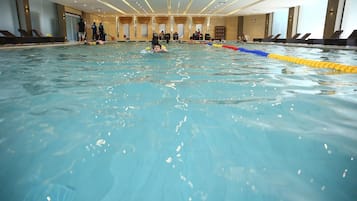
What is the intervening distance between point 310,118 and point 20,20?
18868 mm

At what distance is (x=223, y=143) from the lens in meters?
1.84

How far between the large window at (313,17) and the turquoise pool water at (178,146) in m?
18.6

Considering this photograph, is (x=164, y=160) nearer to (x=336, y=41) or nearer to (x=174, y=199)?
(x=174, y=199)

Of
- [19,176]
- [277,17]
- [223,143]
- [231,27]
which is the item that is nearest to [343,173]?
[223,143]

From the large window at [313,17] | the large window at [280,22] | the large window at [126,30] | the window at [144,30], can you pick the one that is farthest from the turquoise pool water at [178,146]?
Result: the large window at [126,30]

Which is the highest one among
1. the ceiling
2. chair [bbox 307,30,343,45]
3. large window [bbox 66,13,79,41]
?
the ceiling

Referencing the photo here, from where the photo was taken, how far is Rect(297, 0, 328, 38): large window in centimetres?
1882

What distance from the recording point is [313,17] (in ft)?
66.5

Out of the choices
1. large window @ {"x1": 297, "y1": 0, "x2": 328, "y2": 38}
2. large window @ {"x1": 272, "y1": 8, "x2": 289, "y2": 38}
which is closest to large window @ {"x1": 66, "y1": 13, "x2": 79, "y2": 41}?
large window @ {"x1": 297, "y1": 0, "x2": 328, "y2": 38}

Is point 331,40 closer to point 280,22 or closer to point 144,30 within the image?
point 280,22

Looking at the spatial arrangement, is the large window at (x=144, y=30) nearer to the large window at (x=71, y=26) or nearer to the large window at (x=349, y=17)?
the large window at (x=71, y=26)

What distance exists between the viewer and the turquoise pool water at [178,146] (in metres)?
1.33

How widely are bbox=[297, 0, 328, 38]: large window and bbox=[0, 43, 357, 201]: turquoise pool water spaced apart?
61.1 feet

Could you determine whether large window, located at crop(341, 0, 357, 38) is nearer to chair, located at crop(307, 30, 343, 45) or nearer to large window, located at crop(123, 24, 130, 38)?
chair, located at crop(307, 30, 343, 45)
